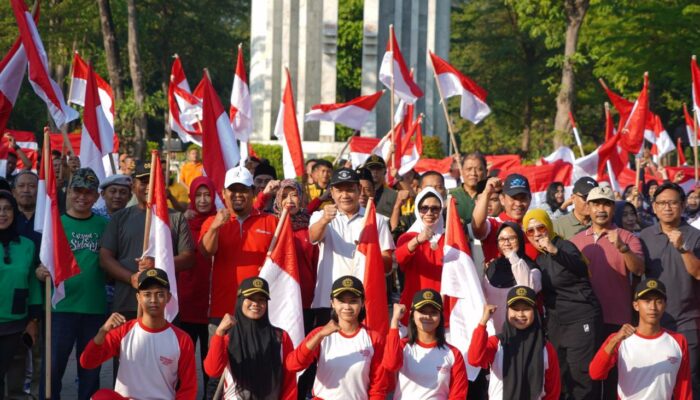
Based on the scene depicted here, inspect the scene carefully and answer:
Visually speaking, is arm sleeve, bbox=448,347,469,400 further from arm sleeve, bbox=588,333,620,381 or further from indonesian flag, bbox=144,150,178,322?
indonesian flag, bbox=144,150,178,322

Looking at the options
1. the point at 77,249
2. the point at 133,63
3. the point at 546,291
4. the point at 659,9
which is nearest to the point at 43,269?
the point at 77,249

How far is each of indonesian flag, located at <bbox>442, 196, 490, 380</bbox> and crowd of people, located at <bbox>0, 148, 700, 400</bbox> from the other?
10 centimetres

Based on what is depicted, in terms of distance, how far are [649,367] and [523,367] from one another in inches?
34.5

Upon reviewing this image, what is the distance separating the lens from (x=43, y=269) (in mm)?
9086

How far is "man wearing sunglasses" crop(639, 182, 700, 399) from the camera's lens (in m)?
9.62

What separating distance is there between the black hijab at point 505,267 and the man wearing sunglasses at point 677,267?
1036 mm

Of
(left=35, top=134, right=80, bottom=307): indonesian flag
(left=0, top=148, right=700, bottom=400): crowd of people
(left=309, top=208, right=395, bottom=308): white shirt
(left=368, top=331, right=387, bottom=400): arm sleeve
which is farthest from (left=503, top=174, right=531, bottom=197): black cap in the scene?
(left=35, top=134, right=80, bottom=307): indonesian flag

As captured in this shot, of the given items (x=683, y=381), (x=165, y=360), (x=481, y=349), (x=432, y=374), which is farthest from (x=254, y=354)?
(x=683, y=381)

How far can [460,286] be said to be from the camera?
9.20 m

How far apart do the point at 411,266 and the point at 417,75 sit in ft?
91.8

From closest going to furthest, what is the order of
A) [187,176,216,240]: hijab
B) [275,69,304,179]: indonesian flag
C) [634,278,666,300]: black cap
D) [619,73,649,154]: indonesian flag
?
[634,278,666,300]: black cap
[187,176,216,240]: hijab
[275,69,304,179]: indonesian flag
[619,73,649,154]: indonesian flag

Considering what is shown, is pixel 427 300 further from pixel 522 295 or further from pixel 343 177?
pixel 343 177

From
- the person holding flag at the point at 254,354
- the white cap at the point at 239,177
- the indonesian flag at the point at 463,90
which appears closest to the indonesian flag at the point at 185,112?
the indonesian flag at the point at 463,90

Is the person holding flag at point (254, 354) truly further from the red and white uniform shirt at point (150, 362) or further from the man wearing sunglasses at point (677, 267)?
the man wearing sunglasses at point (677, 267)
